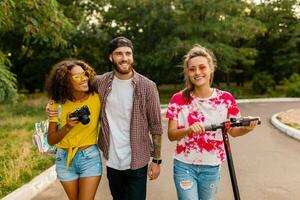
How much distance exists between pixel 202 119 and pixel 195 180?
49cm

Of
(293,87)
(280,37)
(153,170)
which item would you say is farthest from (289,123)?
(280,37)

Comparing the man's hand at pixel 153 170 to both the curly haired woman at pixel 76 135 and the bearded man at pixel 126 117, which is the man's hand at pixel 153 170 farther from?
the curly haired woman at pixel 76 135

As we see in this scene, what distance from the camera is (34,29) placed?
9.49m

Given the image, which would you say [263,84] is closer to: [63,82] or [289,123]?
[289,123]

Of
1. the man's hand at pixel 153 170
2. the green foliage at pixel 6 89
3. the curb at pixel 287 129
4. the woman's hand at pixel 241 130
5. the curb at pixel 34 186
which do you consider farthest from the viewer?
the curb at pixel 287 129

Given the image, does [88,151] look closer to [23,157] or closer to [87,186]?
[87,186]

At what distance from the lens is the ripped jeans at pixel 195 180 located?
3.23 metres

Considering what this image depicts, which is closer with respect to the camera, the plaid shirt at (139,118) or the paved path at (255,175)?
the plaid shirt at (139,118)

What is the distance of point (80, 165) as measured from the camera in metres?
3.38

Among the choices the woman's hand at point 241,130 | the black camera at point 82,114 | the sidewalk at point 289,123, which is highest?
the black camera at point 82,114

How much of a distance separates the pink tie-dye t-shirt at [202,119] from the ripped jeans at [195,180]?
5 cm

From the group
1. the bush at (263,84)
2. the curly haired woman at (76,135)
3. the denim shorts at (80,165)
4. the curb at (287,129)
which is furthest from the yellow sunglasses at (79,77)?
the bush at (263,84)

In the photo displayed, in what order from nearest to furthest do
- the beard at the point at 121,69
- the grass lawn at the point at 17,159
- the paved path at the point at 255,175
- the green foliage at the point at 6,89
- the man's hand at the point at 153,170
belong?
the beard at the point at 121,69, the man's hand at the point at 153,170, the paved path at the point at 255,175, the grass lawn at the point at 17,159, the green foliage at the point at 6,89

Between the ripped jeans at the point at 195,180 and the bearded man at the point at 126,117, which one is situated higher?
the bearded man at the point at 126,117
